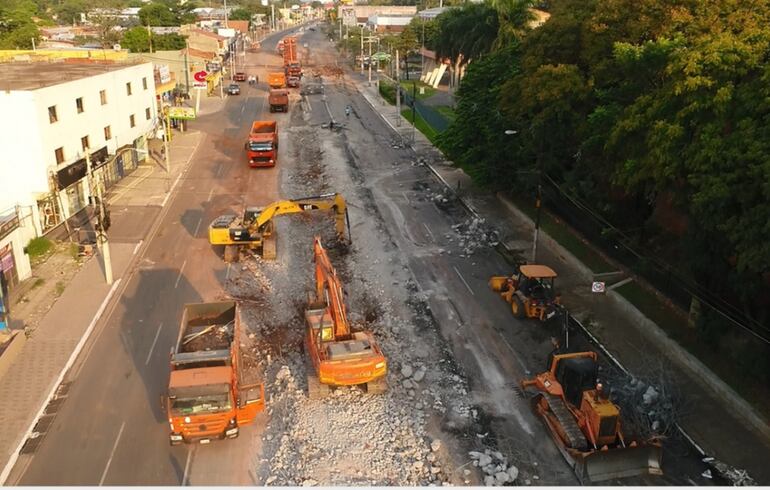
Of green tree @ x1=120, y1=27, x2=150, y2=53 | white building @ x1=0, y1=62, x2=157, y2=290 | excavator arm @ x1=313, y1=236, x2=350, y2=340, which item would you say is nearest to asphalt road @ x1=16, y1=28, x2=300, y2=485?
excavator arm @ x1=313, y1=236, x2=350, y2=340

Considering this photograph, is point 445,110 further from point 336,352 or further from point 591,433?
point 591,433

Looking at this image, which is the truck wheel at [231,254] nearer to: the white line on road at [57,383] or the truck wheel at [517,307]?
the white line on road at [57,383]

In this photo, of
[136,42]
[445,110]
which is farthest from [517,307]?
[136,42]

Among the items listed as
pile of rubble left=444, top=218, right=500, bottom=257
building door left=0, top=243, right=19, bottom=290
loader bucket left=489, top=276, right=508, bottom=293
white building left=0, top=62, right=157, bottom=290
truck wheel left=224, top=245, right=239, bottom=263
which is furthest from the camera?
pile of rubble left=444, top=218, right=500, bottom=257

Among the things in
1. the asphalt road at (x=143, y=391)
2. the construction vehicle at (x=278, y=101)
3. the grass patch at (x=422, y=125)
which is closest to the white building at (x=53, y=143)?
the asphalt road at (x=143, y=391)

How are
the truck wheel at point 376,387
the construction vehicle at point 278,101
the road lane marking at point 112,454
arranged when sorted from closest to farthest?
the road lane marking at point 112,454
the truck wheel at point 376,387
the construction vehicle at point 278,101

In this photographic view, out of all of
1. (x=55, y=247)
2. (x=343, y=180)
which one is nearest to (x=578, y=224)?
(x=343, y=180)

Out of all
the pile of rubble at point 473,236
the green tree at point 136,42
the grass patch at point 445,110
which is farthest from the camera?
the green tree at point 136,42

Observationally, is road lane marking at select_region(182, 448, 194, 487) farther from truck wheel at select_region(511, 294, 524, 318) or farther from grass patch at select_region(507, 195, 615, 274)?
grass patch at select_region(507, 195, 615, 274)
